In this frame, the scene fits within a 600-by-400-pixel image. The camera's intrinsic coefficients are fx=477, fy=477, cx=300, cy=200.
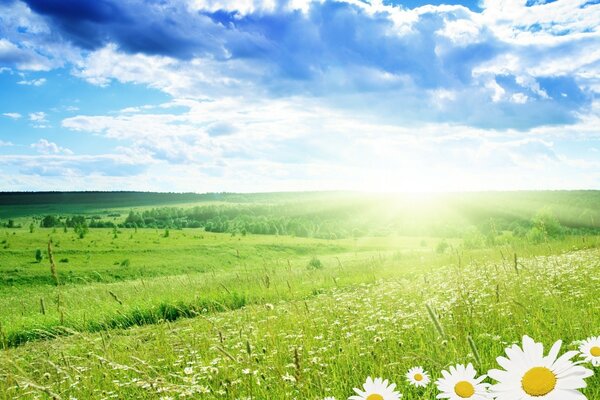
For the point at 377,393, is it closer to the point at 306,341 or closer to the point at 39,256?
the point at 306,341

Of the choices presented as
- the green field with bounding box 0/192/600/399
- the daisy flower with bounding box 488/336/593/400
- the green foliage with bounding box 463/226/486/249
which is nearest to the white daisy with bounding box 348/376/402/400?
the green field with bounding box 0/192/600/399

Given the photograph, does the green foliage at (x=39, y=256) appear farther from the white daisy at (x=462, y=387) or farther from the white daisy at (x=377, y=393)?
the white daisy at (x=462, y=387)

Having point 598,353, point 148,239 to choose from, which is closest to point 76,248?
point 148,239

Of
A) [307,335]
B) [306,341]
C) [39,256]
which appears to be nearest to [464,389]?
[306,341]

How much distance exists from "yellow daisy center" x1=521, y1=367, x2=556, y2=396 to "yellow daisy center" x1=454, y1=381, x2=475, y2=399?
1.69 ft

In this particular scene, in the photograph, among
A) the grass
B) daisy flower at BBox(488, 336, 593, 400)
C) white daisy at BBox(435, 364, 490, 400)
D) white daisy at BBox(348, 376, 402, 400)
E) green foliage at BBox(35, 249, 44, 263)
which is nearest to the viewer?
daisy flower at BBox(488, 336, 593, 400)

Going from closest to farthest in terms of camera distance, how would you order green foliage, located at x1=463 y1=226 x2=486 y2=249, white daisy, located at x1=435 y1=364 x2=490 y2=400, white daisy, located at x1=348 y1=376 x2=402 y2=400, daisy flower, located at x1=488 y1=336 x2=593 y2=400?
daisy flower, located at x1=488 y1=336 x2=593 y2=400 < white daisy, located at x1=435 y1=364 x2=490 y2=400 < white daisy, located at x1=348 y1=376 x2=402 y2=400 < green foliage, located at x1=463 y1=226 x2=486 y2=249

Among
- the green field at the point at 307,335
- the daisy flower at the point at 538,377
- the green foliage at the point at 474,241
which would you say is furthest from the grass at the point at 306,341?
the green foliage at the point at 474,241

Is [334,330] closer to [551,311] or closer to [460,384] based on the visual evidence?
[551,311]

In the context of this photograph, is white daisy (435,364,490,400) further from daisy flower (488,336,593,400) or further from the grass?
daisy flower (488,336,593,400)

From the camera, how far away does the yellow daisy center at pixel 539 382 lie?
5.10 feet

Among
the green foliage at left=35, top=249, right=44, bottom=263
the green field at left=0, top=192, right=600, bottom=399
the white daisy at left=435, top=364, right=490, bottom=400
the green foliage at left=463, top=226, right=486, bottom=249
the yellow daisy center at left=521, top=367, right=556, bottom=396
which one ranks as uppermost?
the yellow daisy center at left=521, top=367, right=556, bottom=396

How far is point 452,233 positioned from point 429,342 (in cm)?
13900

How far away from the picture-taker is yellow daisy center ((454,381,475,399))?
213 centimetres
